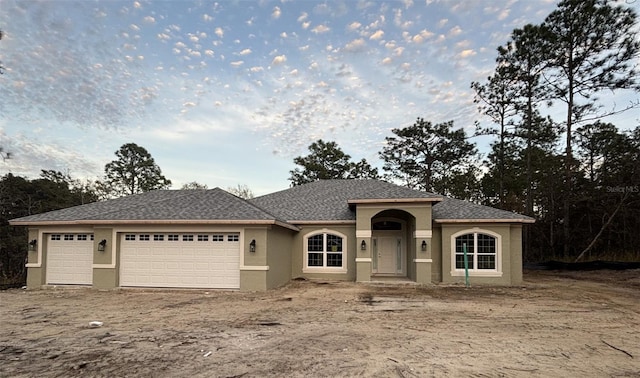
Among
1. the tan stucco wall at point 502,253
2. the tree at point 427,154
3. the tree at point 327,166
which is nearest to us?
the tan stucco wall at point 502,253

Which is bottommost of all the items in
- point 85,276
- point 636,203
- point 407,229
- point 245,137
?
point 85,276

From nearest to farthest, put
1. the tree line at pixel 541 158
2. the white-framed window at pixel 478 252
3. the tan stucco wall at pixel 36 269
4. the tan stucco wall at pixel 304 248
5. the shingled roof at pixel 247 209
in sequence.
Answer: the shingled roof at pixel 247 209 < the tan stucco wall at pixel 36 269 < the white-framed window at pixel 478 252 < the tan stucco wall at pixel 304 248 < the tree line at pixel 541 158

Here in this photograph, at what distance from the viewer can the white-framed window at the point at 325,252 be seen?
15070mm

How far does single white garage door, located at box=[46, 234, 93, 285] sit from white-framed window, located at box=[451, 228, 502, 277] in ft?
45.1

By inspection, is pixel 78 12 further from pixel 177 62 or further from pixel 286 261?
pixel 286 261

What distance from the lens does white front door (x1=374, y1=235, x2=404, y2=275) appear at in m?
16.4

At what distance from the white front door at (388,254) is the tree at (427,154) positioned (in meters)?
16.7

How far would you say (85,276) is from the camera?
12.8 meters

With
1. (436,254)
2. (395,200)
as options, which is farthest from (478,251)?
(395,200)

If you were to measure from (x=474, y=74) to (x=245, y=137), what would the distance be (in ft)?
55.0

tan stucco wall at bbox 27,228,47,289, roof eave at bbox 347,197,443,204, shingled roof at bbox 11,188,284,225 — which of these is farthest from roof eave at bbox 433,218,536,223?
tan stucco wall at bbox 27,228,47,289

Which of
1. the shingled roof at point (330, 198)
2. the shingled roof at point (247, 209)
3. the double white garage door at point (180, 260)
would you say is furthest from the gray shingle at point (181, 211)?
the shingled roof at point (330, 198)

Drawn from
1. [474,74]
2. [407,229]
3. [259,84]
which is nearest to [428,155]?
[474,74]

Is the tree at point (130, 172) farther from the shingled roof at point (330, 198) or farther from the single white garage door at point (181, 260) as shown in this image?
the single white garage door at point (181, 260)
